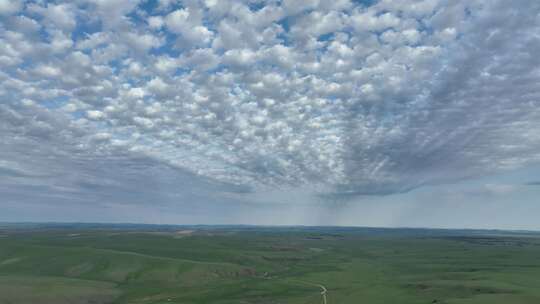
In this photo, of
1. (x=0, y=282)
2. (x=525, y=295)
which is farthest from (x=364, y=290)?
(x=0, y=282)

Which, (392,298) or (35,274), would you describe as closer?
(392,298)

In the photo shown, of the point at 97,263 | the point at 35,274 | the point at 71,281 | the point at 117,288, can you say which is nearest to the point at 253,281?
the point at 117,288

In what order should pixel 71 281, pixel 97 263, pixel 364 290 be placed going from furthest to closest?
pixel 97 263 → pixel 71 281 → pixel 364 290

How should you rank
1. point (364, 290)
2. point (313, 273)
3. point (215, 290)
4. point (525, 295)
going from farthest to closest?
point (313, 273) < point (215, 290) < point (364, 290) < point (525, 295)

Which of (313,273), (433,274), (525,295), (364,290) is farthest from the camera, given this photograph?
(313,273)

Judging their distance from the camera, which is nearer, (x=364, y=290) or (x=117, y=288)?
(x=364, y=290)

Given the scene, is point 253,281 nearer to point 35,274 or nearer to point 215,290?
point 215,290

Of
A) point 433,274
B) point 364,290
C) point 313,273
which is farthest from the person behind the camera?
point 313,273

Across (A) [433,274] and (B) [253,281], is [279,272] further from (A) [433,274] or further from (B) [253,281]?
(A) [433,274]
